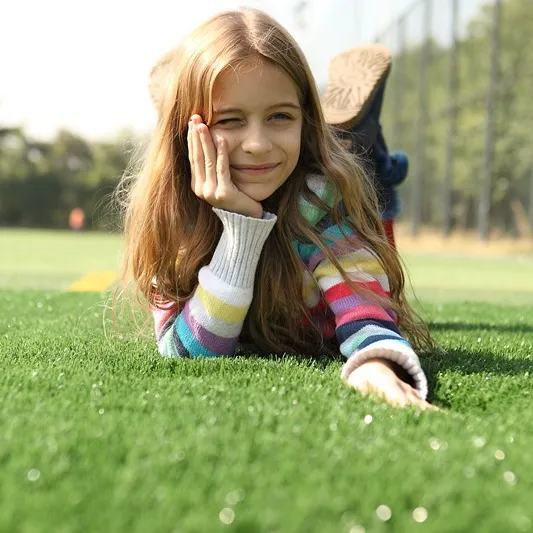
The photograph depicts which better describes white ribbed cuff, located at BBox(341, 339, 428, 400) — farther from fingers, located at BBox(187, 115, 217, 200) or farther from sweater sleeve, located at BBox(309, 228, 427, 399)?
fingers, located at BBox(187, 115, 217, 200)

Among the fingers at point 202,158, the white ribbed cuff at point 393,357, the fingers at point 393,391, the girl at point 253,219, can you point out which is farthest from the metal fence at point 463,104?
the fingers at point 393,391

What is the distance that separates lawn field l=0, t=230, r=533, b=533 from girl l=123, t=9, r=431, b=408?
0.47 feet

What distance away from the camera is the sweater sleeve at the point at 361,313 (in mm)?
1748

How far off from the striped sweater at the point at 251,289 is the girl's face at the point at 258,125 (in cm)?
11

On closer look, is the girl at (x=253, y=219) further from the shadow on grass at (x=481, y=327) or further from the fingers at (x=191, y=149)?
the shadow on grass at (x=481, y=327)

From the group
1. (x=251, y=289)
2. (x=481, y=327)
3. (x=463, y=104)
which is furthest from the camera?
(x=463, y=104)

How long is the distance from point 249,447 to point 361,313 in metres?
0.78

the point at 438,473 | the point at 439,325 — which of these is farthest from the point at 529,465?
the point at 439,325

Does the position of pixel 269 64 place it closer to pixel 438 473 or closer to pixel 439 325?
pixel 438 473

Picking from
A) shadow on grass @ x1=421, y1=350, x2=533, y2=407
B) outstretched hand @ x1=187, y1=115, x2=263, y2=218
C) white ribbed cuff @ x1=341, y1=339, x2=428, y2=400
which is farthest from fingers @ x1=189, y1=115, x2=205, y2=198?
shadow on grass @ x1=421, y1=350, x2=533, y2=407

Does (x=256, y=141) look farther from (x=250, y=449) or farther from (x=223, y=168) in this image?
(x=250, y=449)

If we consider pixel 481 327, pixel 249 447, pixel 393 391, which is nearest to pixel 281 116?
pixel 393 391

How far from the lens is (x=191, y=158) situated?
2.09 m

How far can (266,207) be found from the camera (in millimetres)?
2268
